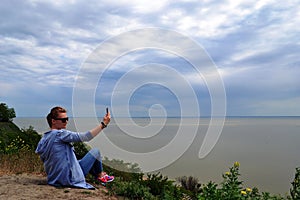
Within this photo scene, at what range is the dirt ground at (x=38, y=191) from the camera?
459 centimetres

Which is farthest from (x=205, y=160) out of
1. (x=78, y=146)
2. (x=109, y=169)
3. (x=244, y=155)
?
(x=78, y=146)

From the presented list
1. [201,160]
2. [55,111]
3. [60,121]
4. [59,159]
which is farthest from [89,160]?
[201,160]

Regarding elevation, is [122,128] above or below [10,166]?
above

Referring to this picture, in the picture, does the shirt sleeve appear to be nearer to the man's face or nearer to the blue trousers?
the man's face

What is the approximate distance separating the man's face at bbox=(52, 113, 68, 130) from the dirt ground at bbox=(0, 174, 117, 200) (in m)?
1.02

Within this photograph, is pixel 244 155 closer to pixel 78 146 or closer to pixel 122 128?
pixel 78 146

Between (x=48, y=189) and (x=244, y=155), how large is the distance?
30.3 feet

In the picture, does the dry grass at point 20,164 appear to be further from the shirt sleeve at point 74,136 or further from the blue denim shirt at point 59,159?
the shirt sleeve at point 74,136

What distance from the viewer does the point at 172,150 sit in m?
5.76

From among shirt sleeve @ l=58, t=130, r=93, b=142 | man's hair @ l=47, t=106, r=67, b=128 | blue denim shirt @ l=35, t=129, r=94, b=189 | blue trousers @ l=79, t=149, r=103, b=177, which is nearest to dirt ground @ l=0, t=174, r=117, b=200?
blue denim shirt @ l=35, t=129, r=94, b=189

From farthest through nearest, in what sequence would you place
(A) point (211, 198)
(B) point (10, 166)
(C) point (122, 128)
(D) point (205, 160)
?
(D) point (205, 160), (B) point (10, 166), (C) point (122, 128), (A) point (211, 198)

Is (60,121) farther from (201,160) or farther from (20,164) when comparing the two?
(201,160)

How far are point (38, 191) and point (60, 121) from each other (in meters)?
1.16

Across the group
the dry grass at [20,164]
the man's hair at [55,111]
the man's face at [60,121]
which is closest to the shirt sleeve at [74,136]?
the man's face at [60,121]
